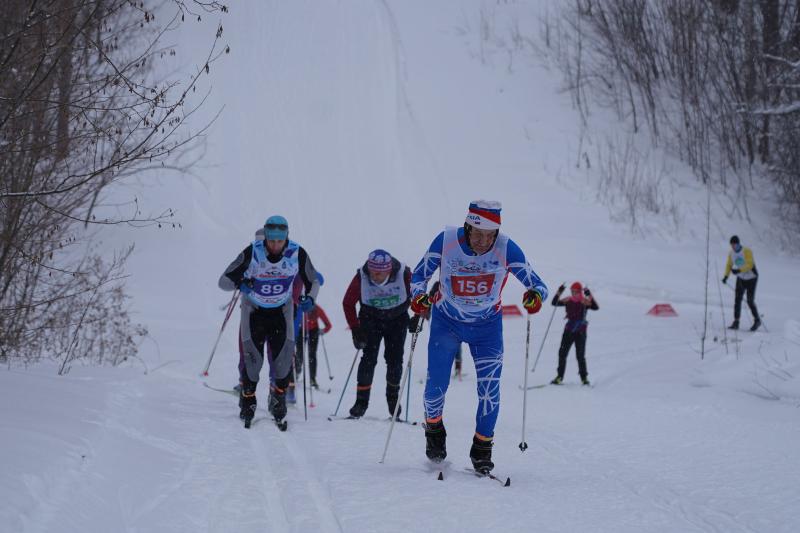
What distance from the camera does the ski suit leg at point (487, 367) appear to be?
5.80 meters

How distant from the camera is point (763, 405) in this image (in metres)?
9.29

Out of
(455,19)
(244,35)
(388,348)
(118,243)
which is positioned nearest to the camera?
(388,348)

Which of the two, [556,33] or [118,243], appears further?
[556,33]

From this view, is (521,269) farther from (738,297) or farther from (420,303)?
(738,297)

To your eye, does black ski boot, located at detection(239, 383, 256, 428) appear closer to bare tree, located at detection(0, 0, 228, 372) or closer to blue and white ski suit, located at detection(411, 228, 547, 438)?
bare tree, located at detection(0, 0, 228, 372)

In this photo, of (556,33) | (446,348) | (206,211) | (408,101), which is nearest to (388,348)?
(446,348)

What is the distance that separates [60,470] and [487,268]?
3.25 metres

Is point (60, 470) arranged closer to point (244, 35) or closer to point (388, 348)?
point (388, 348)

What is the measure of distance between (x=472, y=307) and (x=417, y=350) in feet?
35.9

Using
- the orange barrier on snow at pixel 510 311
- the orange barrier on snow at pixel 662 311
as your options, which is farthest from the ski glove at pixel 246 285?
the orange barrier on snow at pixel 662 311

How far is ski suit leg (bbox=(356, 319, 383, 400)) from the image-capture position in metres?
8.41

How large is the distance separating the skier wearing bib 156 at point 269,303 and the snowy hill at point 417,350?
396 millimetres

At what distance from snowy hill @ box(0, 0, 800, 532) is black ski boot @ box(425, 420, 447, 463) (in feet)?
0.62

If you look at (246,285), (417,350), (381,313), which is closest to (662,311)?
(417,350)
